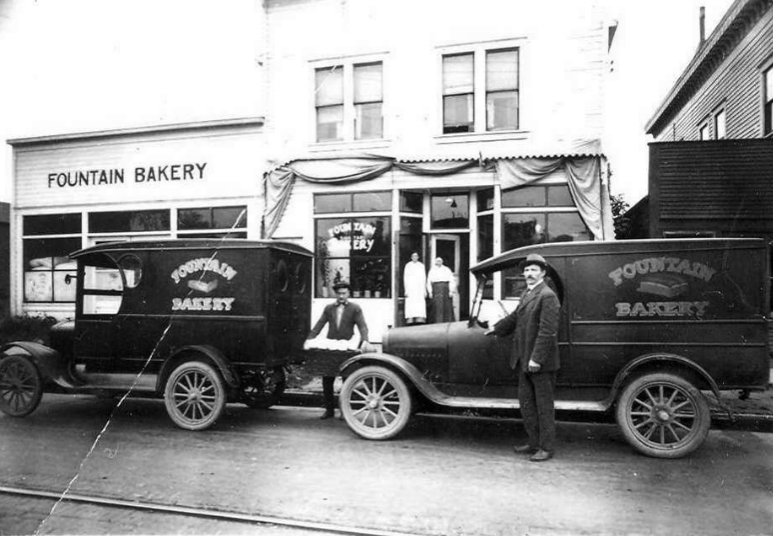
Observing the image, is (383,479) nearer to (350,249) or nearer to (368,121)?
(350,249)

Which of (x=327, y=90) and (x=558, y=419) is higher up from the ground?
(x=327, y=90)

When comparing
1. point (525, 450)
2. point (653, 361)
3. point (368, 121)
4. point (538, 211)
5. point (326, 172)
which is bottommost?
point (525, 450)

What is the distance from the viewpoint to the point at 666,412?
5469mm

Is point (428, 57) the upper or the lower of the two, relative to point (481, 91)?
upper

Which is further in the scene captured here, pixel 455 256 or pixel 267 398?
pixel 455 256

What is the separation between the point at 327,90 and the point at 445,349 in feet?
28.5

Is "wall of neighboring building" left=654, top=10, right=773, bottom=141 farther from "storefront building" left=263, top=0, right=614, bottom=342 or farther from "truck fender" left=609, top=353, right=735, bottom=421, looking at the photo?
"truck fender" left=609, top=353, right=735, bottom=421

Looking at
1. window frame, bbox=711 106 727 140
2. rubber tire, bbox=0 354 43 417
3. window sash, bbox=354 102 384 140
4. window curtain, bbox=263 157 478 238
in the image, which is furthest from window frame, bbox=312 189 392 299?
window frame, bbox=711 106 727 140

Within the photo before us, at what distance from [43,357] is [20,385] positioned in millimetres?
429

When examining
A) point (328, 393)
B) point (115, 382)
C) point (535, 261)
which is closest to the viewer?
point (535, 261)

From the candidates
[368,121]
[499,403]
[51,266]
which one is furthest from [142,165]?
[499,403]

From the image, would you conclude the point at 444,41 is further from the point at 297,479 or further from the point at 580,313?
the point at 297,479

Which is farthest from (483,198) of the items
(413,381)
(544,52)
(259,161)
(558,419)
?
(413,381)

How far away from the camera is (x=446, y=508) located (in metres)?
4.16
